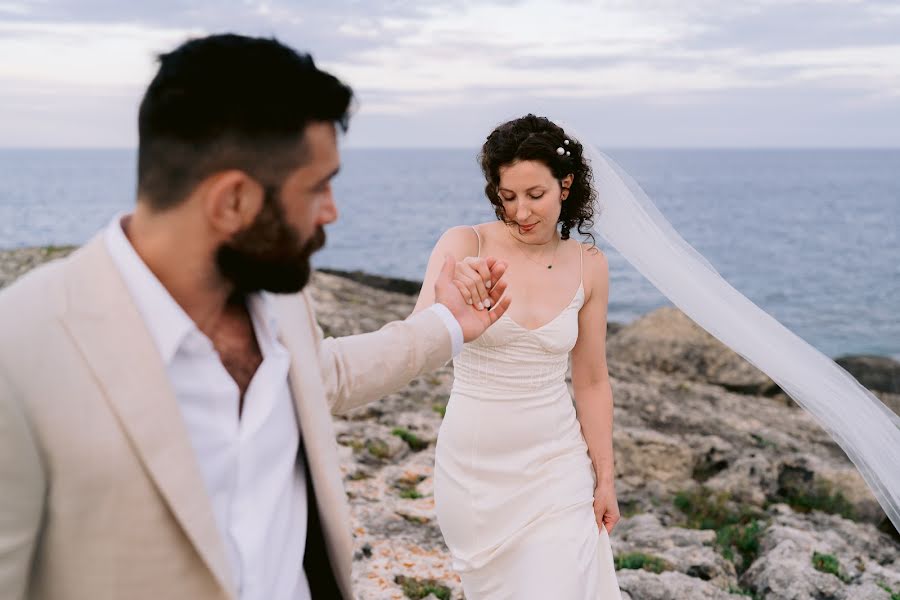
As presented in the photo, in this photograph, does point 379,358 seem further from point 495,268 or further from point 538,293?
point 538,293

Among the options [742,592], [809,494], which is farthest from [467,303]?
[809,494]

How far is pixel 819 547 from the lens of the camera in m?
6.46

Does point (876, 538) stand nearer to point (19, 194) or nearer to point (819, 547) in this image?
point (819, 547)

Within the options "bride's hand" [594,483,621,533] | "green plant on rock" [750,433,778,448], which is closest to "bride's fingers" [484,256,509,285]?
"bride's hand" [594,483,621,533]

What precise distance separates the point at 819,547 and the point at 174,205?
234 inches

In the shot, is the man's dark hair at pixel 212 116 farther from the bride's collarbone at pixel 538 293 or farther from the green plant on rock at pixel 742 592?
the green plant on rock at pixel 742 592

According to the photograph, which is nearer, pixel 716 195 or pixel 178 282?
pixel 178 282

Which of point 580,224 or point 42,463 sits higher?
point 580,224

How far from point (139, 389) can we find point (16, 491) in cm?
28

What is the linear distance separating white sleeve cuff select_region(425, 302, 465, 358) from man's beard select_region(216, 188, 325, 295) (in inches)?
33.9

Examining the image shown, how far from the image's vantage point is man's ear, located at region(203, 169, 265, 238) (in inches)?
72.9

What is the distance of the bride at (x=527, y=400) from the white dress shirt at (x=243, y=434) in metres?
2.11

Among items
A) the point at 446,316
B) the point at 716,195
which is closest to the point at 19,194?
the point at 716,195

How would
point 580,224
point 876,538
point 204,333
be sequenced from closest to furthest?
point 204,333, point 580,224, point 876,538
